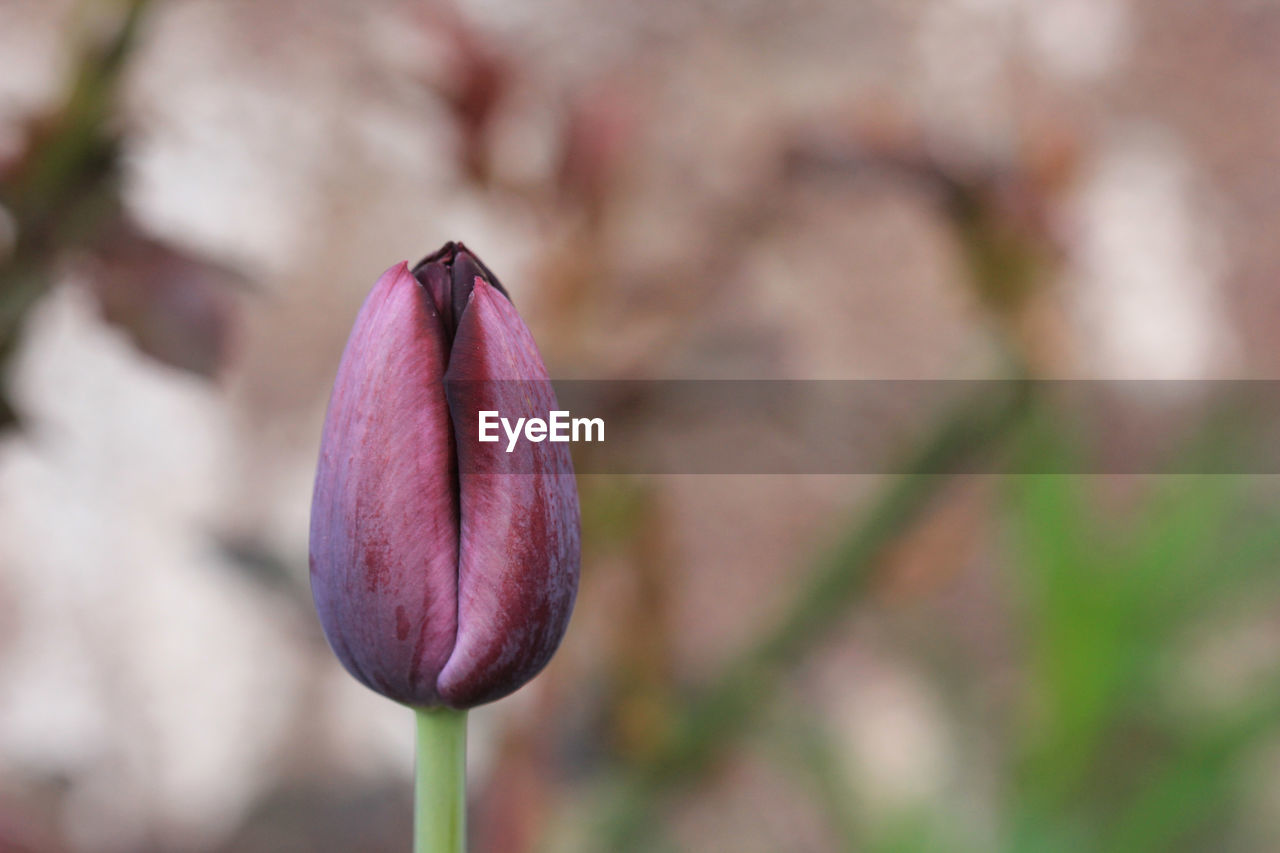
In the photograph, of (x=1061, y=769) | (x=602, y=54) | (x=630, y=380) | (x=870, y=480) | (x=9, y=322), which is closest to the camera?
(x=9, y=322)

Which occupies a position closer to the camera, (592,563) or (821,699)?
(592,563)

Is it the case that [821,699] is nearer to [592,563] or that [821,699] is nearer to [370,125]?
[592,563]

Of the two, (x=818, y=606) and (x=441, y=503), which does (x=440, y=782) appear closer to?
(x=441, y=503)

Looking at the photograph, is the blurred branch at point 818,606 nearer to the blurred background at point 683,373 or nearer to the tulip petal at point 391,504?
the blurred background at point 683,373

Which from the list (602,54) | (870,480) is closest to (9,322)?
(602,54)

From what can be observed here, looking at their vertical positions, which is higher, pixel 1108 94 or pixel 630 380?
pixel 1108 94

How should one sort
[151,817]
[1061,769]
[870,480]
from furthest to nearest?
[870,480], [151,817], [1061,769]

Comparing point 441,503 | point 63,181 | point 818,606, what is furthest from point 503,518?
point 818,606
